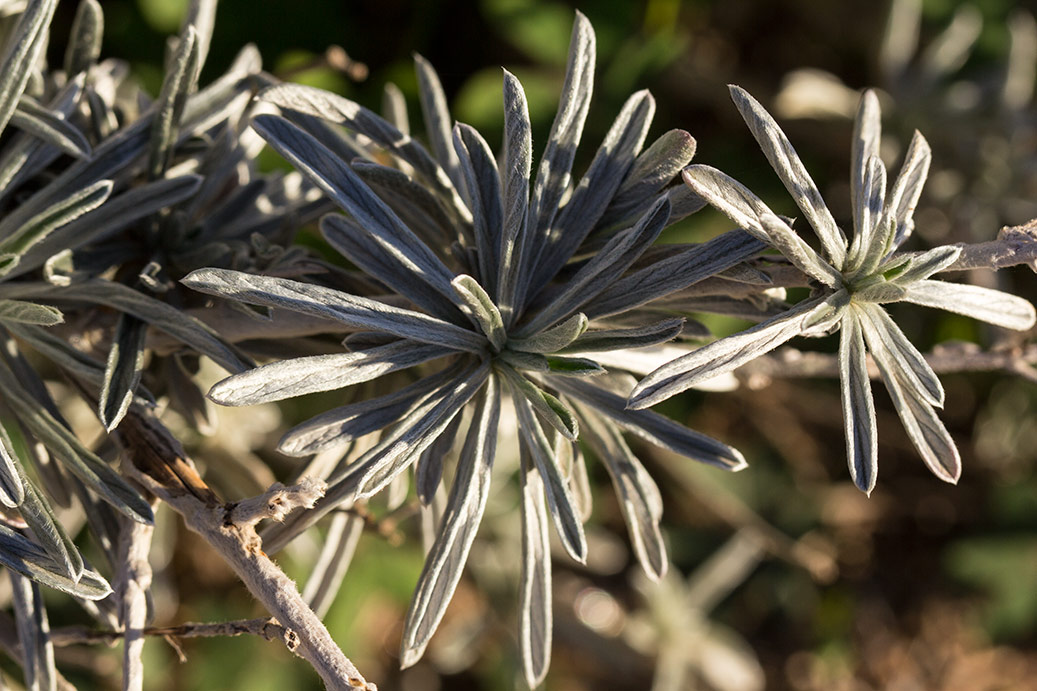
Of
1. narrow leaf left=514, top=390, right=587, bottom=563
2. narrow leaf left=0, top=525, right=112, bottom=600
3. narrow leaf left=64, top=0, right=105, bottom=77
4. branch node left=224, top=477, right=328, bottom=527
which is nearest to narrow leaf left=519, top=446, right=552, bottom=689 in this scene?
narrow leaf left=514, top=390, right=587, bottom=563

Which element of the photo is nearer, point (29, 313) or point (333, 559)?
point (29, 313)

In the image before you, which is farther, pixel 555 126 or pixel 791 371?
pixel 791 371

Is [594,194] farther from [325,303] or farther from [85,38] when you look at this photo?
[85,38]

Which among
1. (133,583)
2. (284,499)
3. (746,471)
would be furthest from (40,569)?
(746,471)

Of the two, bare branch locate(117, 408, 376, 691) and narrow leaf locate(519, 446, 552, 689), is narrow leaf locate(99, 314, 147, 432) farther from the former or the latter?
narrow leaf locate(519, 446, 552, 689)

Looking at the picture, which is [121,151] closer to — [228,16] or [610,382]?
[610,382]

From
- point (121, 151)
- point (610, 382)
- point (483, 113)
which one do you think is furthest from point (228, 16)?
point (610, 382)

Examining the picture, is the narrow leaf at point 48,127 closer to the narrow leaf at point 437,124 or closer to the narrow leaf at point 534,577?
the narrow leaf at point 437,124

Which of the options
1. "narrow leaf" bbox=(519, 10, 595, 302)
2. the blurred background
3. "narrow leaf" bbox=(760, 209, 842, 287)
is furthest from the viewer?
the blurred background

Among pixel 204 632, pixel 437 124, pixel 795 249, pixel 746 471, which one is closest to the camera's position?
pixel 795 249
